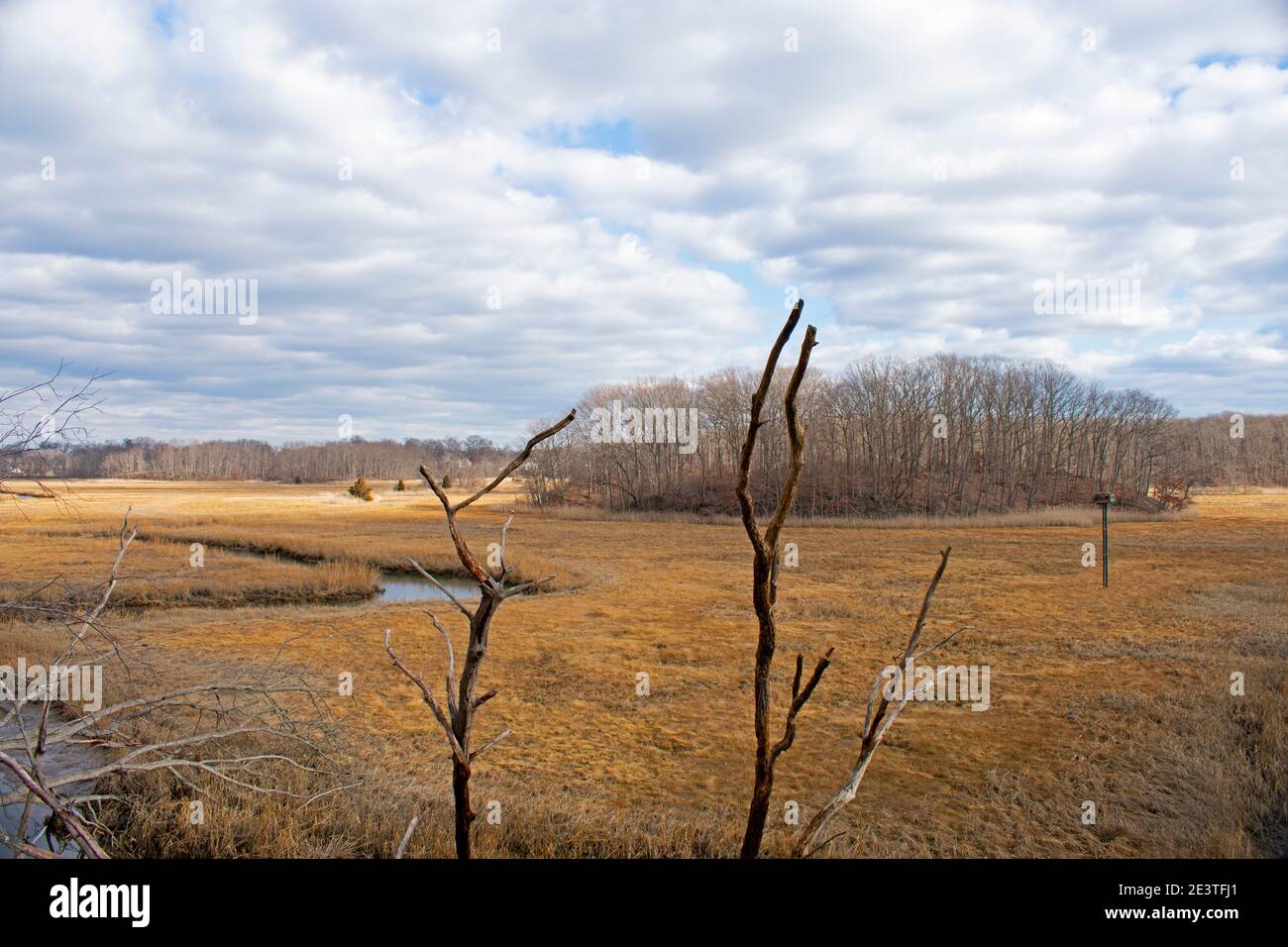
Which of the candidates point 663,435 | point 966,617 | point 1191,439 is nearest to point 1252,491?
point 1191,439

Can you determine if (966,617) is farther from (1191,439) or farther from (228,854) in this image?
(1191,439)

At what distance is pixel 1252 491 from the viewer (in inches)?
3140

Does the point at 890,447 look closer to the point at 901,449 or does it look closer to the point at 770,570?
the point at 901,449

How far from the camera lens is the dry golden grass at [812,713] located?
6.03 meters

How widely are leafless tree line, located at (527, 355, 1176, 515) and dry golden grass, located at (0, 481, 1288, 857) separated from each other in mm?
25011

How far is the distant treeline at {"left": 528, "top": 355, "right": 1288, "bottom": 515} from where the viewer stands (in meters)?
51.1

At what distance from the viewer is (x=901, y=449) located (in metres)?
54.4

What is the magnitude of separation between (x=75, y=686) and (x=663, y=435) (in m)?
47.7

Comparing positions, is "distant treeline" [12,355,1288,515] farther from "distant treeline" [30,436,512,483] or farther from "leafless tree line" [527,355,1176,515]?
"distant treeline" [30,436,512,483]

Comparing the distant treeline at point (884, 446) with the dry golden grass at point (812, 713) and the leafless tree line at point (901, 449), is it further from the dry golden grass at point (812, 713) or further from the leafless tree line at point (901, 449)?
the dry golden grass at point (812, 713)

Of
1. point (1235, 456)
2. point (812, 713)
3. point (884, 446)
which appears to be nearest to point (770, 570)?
point (812, 713)

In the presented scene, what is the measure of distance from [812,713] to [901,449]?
1860 inches
